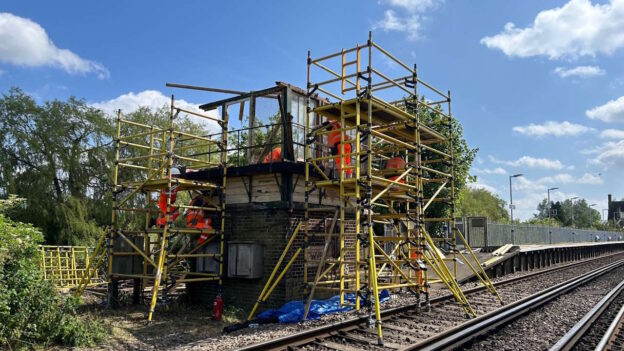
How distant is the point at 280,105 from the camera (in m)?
11.8

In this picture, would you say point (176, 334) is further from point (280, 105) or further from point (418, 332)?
point (280, 105)

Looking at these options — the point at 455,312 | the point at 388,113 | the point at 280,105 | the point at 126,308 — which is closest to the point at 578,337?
the point at 455,312

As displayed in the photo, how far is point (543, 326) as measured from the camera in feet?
29.0

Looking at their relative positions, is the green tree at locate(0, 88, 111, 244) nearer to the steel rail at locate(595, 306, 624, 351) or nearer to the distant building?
the steel rail at locate(595, 306, 624, 351)

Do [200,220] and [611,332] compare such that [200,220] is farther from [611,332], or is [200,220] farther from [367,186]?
[611,332]

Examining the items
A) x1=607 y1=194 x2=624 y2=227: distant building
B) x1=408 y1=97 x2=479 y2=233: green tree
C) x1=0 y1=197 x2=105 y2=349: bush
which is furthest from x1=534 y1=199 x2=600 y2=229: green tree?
x1=0 y1=197 x2=105 y2=349: bush

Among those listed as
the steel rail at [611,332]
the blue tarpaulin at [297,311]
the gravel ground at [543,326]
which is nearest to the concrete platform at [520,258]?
the gravel ground at [543,326]

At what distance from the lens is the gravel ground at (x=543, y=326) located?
7.35 metres

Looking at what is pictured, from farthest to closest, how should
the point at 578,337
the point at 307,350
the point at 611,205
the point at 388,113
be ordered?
the point at 611,205 < the point at 388,113 < the point at 578,337 < the point at 307,350

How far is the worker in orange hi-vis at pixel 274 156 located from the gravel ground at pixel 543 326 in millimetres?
6251

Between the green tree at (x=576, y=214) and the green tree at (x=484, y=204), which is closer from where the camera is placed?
the green tree at (x=484, y=204)

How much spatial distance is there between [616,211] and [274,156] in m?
128

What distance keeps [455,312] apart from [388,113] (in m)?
4.59

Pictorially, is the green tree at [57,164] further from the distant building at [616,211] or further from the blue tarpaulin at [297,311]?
the distant building at [616,211]
